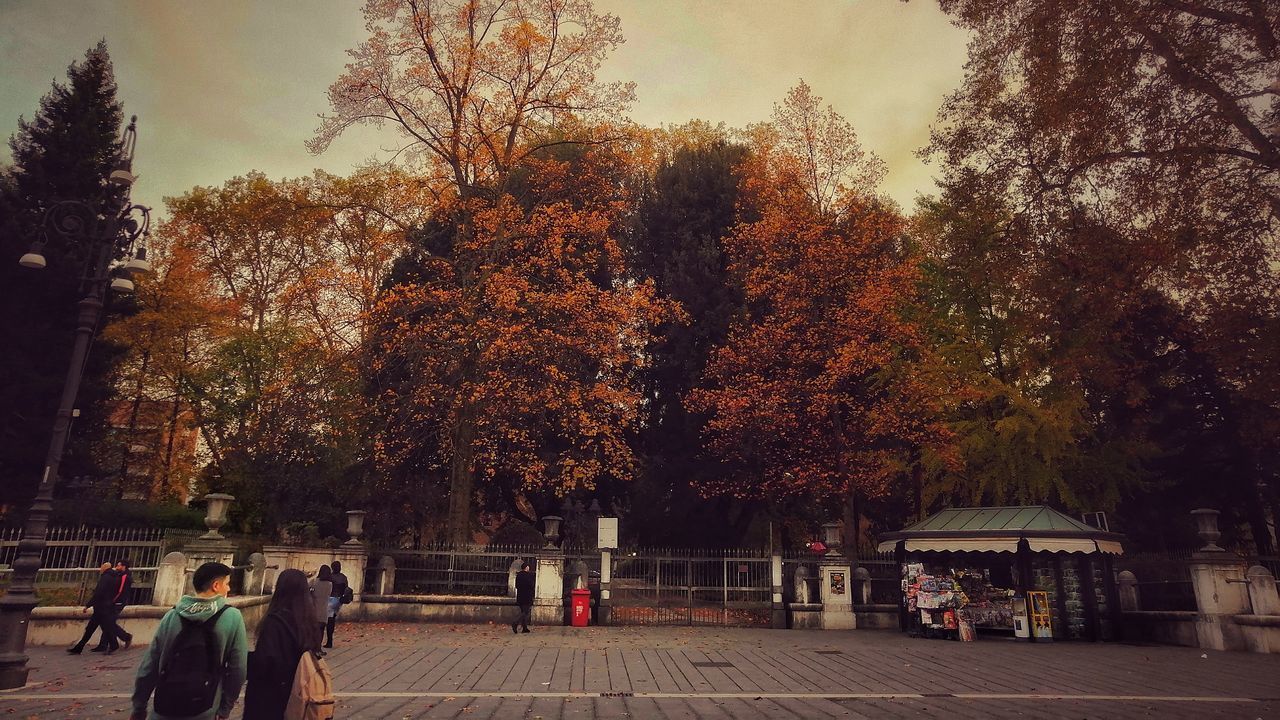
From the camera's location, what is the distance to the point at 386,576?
19.6m

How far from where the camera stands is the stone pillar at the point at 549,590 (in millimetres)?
19078

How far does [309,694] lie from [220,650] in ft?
2.30

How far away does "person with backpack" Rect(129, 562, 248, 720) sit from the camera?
14.1ft

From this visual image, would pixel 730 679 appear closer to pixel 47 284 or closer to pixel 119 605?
pixel 119 605

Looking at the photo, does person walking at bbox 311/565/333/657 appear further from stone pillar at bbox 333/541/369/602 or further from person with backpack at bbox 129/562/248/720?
person with backpack at bbox 129/562/248/720

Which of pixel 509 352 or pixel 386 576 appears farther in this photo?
pixel 509 352

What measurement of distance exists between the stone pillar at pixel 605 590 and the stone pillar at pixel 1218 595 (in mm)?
14133

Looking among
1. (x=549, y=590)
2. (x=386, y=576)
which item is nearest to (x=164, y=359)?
(x=386, y=576)

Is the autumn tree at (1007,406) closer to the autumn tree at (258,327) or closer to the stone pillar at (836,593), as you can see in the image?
the stone pillar at (836,593)

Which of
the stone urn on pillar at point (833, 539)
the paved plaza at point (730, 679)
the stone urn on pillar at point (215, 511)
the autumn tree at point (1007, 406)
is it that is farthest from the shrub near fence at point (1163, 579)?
the stone urn on pillar at point (215, 511)

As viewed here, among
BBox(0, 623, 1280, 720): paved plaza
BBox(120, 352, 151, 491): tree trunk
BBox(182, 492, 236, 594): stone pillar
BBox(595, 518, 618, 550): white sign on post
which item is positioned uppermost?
BBox(120, 352, 151, 491): tree trunk

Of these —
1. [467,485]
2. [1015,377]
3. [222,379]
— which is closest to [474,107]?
[467,485]

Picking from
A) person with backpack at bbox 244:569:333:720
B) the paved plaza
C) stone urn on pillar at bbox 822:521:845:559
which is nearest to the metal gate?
stone urn on pillar at bbox 822:521:845:559

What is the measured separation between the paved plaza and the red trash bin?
2.57 metres
